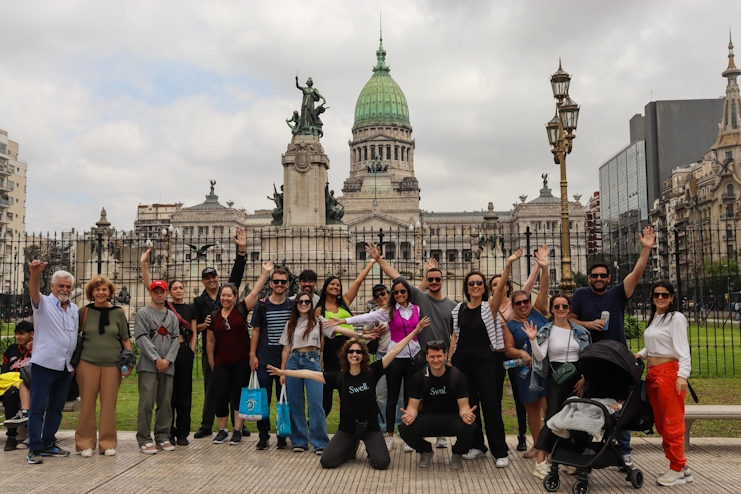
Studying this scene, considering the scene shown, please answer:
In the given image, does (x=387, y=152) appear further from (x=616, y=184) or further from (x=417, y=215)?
(x=616, y=184)

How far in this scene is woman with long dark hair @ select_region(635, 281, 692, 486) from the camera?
6773 mm

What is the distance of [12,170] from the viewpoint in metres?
72.3

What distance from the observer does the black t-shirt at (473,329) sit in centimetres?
764

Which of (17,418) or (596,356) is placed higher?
(596,356)

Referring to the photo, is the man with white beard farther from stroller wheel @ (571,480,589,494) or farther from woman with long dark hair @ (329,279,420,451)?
stroller wheel @ (571,480,589,494)

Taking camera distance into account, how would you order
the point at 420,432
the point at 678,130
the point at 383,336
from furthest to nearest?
the point at 678,130
the point at 383,336
the point at 420,432

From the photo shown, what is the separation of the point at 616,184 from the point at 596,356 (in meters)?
127

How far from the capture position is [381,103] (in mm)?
123812

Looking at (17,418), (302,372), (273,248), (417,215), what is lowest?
(17,418)

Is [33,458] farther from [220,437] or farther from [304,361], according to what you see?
[304,361]

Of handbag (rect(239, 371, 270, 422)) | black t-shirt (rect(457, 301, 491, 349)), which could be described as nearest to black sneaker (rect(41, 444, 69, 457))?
handbag (rect(239, 371, 270, 422))

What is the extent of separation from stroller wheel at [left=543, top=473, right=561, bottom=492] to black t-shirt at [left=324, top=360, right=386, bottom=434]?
1824 millimetres

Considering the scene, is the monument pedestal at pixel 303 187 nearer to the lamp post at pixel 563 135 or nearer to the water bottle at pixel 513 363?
the lamp post at pixel 563 135

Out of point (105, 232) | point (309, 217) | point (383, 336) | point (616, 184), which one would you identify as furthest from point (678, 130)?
point (383, 336)
